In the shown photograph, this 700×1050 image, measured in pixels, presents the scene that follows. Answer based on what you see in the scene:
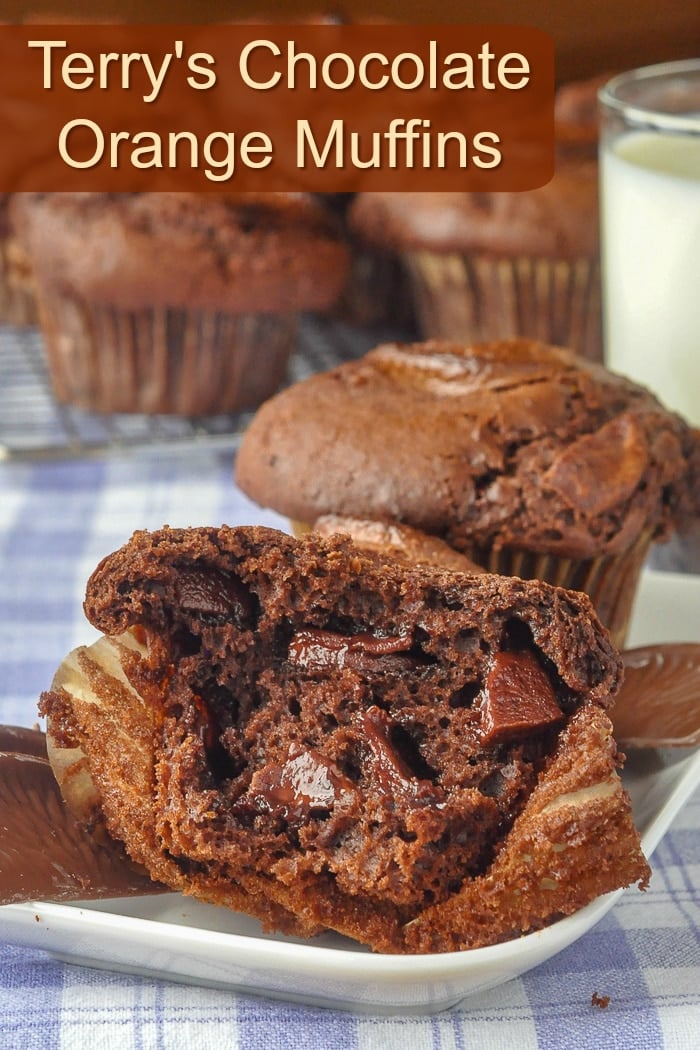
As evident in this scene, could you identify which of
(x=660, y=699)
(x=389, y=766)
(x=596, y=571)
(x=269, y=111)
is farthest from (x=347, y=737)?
(x=269, y=111)

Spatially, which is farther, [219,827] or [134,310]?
[134,310]

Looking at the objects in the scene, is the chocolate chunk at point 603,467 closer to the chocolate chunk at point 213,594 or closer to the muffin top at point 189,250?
the chocolate chunk at point 213,594

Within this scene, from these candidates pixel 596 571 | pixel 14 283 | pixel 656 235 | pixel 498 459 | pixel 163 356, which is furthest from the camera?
pixel 14 283

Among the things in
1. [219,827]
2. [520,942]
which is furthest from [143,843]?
[520,942]

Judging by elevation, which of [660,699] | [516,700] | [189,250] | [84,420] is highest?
[516,700]

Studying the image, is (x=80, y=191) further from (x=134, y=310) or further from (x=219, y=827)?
(x=219, y=827)

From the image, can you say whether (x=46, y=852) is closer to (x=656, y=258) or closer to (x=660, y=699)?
(x=660, y=699)
